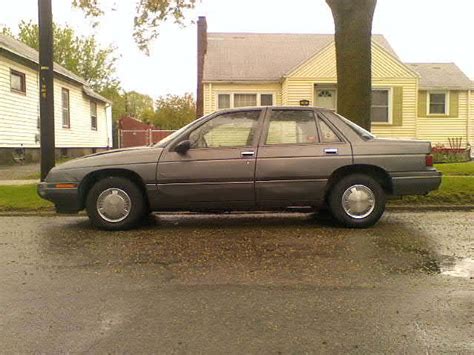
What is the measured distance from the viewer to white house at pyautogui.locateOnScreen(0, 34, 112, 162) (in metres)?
→ 18.1

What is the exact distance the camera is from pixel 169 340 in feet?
11.4

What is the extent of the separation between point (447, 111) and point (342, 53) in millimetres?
16356

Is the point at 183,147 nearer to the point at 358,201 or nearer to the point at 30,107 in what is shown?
the point at 358,201

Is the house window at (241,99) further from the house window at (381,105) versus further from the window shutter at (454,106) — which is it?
the window shutter at (454,106)

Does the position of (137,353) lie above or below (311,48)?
below

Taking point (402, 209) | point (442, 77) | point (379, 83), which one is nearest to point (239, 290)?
point (402, 209)

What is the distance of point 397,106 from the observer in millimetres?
22625

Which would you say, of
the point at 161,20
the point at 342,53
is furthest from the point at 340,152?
the point at 161,20

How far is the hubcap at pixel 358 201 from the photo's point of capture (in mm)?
7258

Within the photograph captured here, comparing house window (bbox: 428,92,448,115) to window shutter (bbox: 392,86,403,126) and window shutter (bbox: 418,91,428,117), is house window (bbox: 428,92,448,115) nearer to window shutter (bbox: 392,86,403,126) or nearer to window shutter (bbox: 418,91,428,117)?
window shutter (bbox: 418,91,428,117)

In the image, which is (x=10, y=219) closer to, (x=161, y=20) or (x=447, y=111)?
(x=161, y=20)

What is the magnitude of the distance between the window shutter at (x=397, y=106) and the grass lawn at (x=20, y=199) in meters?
16.1

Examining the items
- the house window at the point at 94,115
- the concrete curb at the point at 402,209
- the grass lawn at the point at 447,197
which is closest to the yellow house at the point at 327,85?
the house window at the point at 94,115

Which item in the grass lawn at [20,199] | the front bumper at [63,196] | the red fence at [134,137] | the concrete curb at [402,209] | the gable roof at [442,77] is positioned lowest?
the concrete curb at [402,209]
